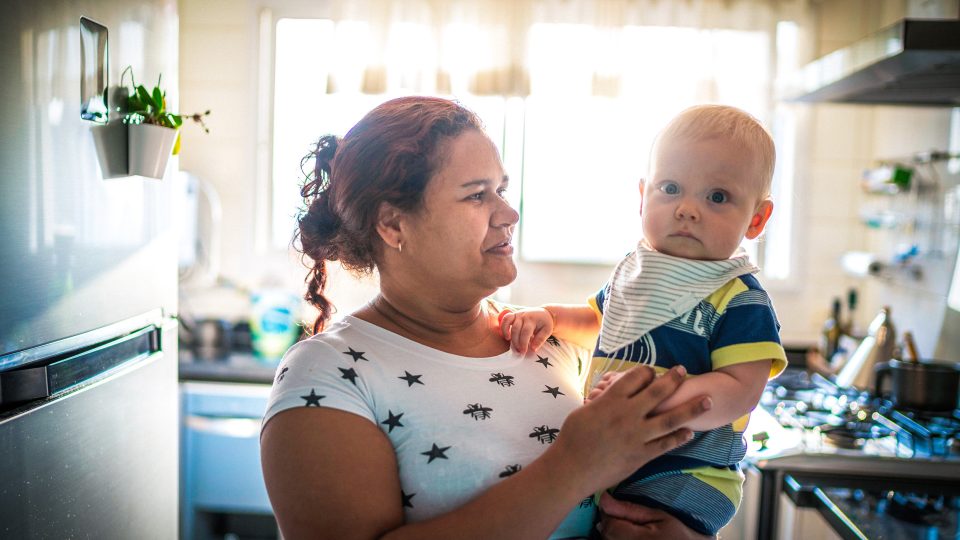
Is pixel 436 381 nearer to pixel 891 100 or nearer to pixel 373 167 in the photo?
pixel 373 167

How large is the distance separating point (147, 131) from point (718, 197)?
0.96 meters

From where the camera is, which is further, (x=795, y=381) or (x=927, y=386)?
(x=795, y=381)

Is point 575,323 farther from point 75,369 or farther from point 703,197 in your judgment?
point 75,369

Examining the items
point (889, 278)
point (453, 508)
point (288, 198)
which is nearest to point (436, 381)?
point (453, 508)

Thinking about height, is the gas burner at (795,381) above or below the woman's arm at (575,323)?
below

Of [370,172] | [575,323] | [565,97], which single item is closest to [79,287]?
[370,172]

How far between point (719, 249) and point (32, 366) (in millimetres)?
1028

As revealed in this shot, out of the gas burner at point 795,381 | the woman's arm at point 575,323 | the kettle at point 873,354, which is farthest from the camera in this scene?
the gas burner at point 795,381

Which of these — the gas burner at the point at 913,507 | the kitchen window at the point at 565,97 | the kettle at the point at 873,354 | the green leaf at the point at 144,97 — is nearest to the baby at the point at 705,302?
the gas burner at the point at 913,507

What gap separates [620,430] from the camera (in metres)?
0.97

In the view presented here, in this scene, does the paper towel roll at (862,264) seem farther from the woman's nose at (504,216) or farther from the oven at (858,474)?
the woman's nose at (504,216)

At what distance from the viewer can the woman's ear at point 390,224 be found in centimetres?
121

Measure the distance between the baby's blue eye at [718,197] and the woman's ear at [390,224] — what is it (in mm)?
483

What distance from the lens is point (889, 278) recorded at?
2762mm
